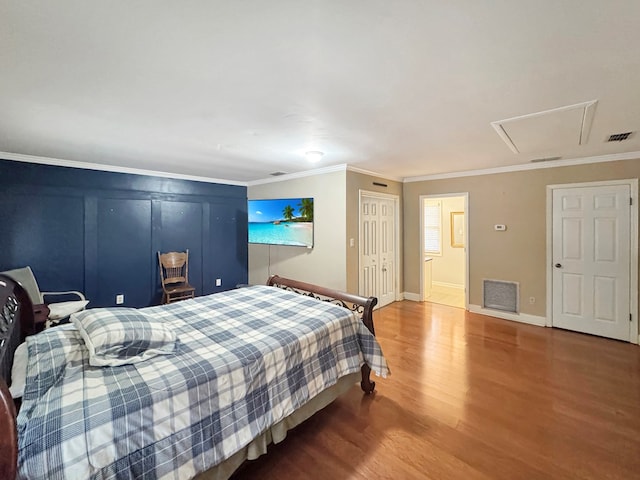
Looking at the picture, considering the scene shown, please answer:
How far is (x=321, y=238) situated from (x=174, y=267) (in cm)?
251

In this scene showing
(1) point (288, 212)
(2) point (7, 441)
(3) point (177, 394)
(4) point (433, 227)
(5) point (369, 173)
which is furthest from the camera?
(4) point (433, 227)

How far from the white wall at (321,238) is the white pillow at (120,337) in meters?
2.78

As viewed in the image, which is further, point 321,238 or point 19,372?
point 321,238

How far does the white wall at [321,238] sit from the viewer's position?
4.19 metres

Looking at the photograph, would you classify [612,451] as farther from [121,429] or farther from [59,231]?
[59,231]

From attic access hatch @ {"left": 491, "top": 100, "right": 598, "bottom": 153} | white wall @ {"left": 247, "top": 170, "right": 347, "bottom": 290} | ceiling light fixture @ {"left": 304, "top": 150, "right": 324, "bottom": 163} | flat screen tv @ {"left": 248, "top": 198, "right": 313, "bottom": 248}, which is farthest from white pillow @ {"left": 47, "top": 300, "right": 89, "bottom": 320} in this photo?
attic access hatch @ {"left": 491, "top": 100, "right": 598, "bottom": 153}

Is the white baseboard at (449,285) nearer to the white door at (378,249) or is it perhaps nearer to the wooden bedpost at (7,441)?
the white door at (378,249)

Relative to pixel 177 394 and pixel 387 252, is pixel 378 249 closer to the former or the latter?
pixel 387 252

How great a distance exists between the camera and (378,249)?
495 centimetres

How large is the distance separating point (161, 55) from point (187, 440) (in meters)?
1.86

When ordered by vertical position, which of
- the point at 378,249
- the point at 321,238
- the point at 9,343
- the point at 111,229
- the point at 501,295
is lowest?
the point at 501,295

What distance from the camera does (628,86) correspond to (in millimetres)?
1772

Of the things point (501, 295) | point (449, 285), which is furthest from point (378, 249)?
point (449, 285)

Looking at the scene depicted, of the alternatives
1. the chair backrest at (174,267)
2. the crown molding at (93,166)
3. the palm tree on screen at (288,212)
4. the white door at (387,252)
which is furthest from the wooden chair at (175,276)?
the white door at (387,252)
